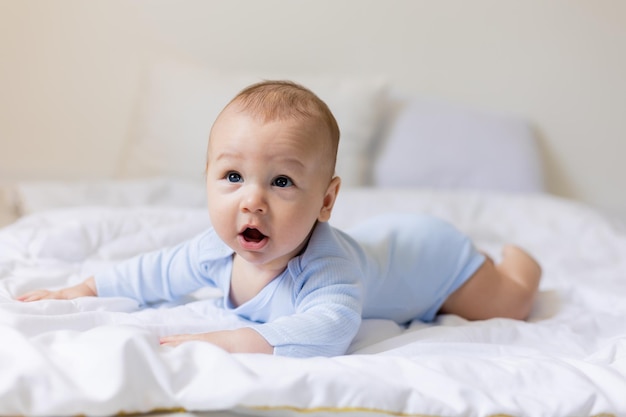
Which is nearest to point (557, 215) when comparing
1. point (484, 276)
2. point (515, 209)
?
point (515, 209)

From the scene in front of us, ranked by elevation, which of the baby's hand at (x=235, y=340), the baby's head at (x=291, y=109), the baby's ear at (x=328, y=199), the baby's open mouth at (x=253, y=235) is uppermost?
the baby's head at (x=291, y=109)

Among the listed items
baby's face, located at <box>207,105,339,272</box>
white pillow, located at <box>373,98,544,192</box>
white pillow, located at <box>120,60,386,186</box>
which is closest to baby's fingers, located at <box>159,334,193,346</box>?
baby's face, located at <box>207,105,339,272</box>

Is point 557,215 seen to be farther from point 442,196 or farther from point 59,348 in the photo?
point 59,348

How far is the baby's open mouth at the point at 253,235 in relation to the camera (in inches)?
43.9

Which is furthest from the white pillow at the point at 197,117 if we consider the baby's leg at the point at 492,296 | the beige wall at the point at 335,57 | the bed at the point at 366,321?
the baby's leg at the point at 492,296

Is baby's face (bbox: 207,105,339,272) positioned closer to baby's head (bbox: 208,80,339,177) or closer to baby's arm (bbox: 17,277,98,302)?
baby's head (bbox: 208,80,339,177)

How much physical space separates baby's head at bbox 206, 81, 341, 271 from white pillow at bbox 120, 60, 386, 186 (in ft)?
3.89

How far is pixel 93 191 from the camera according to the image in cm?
211

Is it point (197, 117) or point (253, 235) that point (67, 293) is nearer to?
point (253, 235)

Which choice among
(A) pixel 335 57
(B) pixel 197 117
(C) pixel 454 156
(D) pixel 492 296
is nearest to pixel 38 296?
(D) pixel 492 296

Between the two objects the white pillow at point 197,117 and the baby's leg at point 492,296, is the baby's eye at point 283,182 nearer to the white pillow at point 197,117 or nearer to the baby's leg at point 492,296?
the baby's leg at point 492,296

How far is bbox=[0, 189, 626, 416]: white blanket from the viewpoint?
0.85 meters

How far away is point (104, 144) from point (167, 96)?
1.33ft

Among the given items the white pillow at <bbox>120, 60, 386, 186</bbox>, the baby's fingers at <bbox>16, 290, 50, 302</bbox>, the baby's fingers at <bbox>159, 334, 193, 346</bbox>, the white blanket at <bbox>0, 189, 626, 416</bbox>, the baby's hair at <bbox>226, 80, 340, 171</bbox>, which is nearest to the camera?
the white blanket at <bbox>0, 189, 626, 416</bbox>
